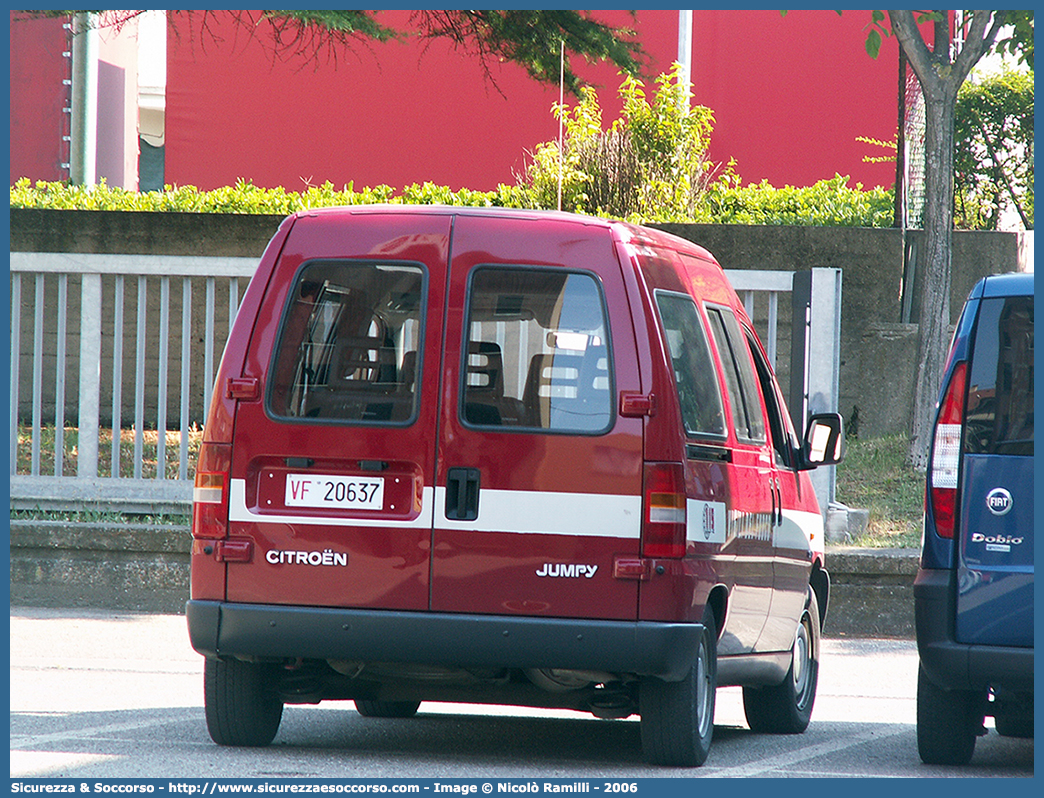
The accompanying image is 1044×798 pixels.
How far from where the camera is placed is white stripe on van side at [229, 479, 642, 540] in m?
5.55

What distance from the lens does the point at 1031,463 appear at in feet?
18.8

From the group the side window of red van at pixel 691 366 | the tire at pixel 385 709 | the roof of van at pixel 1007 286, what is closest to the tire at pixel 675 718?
the side window of red van at pixel 691 366

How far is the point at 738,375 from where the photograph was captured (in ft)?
21.5

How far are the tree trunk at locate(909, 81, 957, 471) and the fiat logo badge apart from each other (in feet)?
22.6

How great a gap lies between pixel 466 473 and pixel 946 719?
7.18ft

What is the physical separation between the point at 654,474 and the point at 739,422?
0.95 meters

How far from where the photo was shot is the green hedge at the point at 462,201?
50.9 ft

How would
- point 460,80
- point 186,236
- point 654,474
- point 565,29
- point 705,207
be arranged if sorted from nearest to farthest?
point 654,474 < point 565,29 < point 186,236 < point 705,207 < point 460,80

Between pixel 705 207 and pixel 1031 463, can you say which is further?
pixel 705 207

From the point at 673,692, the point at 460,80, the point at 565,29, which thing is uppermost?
the point at 460,80

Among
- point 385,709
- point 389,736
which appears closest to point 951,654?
point 389,736

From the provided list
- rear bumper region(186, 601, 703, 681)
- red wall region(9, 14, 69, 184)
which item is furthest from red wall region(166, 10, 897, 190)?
rear bumper region(186, 601, 703, 681)

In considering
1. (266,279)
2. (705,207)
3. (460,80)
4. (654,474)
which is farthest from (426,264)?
(460,80)
